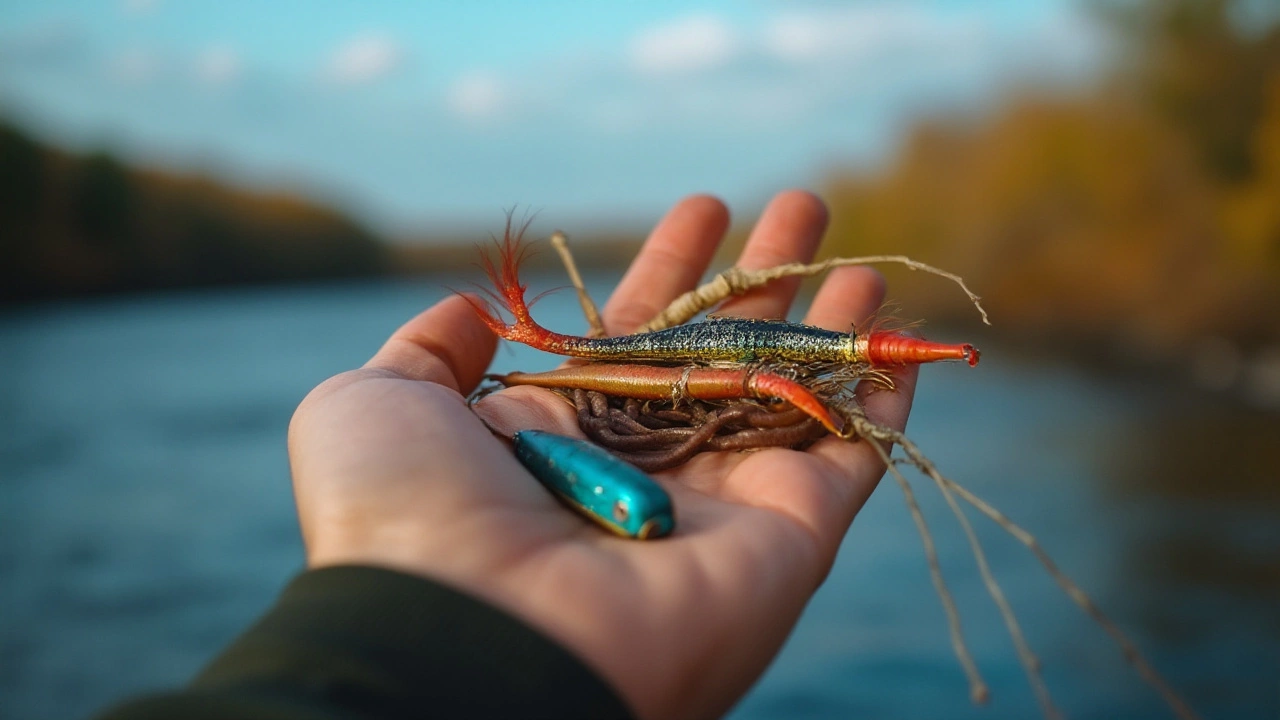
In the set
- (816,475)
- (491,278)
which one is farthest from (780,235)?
(816,475)

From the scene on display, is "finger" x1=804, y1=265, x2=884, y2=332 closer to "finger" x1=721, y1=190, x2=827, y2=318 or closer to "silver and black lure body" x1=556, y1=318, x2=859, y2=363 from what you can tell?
"finger" x1=721, y1=190, x2=827, y2=318

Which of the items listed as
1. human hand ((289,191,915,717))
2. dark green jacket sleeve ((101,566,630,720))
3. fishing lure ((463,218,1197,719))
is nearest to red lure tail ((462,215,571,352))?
fishing lure ((463,218,1197,719))

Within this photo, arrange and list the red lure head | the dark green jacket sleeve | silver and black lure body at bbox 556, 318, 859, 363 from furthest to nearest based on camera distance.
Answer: silver and black lure body at bbox 556, 318, 859, 363, the red lure head, the dark green jacket sleeve

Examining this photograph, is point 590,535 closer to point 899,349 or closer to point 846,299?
point 899,349

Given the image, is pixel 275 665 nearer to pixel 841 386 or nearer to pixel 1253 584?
pixel 841 386

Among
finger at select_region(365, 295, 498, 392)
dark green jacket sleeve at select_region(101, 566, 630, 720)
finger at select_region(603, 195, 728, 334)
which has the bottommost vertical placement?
dark green jacket sleeve at select_region(101, 566, 630, 720)

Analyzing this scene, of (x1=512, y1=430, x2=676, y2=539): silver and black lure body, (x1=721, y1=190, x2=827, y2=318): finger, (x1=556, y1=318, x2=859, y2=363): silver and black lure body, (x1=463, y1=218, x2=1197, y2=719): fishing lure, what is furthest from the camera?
(x1=721, y1=190, x2=827, y2=318): finger
